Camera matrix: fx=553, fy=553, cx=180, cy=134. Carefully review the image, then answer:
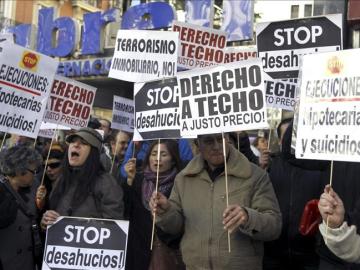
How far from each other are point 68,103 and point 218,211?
275cm

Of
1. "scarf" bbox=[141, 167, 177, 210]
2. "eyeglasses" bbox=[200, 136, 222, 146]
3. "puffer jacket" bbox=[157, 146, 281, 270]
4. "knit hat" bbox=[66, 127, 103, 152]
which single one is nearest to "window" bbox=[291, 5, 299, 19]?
"scarf" bbox=[141, 167, 177, 210]

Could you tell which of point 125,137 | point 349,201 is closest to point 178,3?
point 125,137

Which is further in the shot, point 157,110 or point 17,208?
point 157,110

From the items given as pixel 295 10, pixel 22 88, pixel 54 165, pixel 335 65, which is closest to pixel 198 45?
pixel 22 88

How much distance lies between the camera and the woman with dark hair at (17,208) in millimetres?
3553

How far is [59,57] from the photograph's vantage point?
1855 cm

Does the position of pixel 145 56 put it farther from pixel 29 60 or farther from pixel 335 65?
pixel 335 65

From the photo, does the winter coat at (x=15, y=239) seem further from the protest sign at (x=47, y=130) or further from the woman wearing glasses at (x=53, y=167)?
the protest sign at (x=47, y=130)

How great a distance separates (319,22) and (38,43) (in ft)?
52.6

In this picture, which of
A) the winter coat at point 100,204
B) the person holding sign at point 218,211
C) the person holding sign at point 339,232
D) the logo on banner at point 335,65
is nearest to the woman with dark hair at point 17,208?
the winter coat at point 100,204

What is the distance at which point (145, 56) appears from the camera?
503cm

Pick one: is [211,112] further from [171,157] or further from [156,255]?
[156,255]

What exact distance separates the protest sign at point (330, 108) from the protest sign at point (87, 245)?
142 cm

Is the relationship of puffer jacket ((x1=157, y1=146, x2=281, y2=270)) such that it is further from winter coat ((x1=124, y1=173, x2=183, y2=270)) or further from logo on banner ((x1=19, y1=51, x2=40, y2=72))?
logo on banner ((x1=19, y1=51, x2=40, y2=72))
